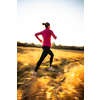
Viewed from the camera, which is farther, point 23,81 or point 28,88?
point 23,81

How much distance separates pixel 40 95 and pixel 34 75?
1.78 ft
